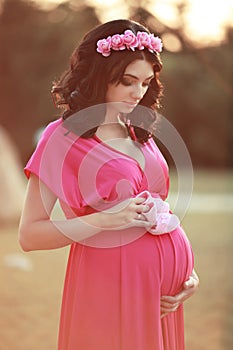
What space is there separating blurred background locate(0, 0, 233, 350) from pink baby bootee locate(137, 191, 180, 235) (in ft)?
5.93

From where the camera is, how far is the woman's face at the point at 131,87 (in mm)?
2311

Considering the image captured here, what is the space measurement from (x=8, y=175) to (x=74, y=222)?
30.4 ft

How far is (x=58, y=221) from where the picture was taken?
2.31 metres

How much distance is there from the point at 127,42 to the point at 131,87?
0.14 m

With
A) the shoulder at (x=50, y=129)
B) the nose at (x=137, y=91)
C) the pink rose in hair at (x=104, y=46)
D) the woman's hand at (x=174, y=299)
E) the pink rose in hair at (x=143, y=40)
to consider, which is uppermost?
the pink rose in hair at (x=143, y=40)

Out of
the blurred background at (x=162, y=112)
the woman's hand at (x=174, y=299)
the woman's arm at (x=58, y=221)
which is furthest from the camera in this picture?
the blurred background at (x=162, y=112)

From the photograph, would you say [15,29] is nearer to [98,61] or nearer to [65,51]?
[65,51]

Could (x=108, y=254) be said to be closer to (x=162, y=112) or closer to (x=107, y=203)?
(x=107, y=203)

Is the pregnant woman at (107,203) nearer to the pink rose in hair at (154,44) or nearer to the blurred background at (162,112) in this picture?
the pink rose in hair at (154,44)

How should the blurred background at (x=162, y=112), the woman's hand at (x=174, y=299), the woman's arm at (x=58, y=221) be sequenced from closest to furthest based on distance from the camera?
the woman's arm at (x=58, y=221)
the woman's hand at (x=174, y=299)
the blurred background at (x=162, y=112)

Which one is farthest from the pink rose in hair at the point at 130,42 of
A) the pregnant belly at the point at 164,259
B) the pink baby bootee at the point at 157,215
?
the pregnant belly at the point at 164,259

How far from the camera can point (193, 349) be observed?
5.46m

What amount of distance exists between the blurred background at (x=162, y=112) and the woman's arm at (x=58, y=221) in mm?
1815

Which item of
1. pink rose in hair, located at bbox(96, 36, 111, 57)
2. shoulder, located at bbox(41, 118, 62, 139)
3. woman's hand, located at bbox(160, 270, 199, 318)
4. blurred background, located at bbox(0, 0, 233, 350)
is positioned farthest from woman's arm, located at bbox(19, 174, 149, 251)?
blurred background, located at bbox(0, 0, 233, 350)
